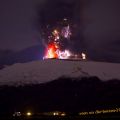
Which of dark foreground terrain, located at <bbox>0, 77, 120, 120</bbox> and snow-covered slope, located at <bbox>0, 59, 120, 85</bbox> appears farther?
snow-covered slope, located at <bbox>0, 59, 120, 85</bbox>

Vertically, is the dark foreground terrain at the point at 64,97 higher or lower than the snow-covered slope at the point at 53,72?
lower

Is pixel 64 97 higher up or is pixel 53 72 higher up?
pixel 53 72

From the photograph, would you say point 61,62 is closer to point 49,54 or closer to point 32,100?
point 49,54

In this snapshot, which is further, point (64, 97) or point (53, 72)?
point (53, 72)

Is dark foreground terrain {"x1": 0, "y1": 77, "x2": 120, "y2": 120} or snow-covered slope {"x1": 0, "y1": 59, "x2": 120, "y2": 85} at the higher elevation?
snow-covered slope {"x1": 0, "y1": 59, "x2": 120, "y2": 85}
